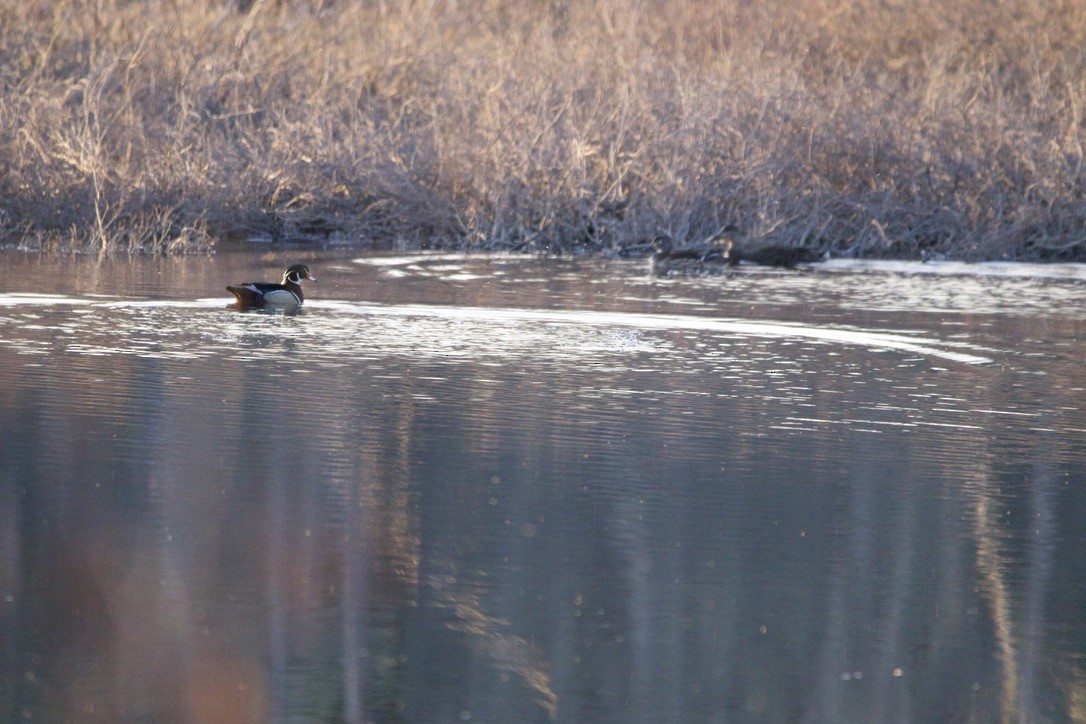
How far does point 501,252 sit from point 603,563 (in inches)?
634

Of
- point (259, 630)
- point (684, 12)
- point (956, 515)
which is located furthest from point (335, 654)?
point (684, 12)

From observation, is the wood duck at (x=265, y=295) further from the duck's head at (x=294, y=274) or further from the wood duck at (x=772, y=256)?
the wood duck at (x=772, y=256)

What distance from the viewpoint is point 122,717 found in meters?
4.83

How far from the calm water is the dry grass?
9367 mm

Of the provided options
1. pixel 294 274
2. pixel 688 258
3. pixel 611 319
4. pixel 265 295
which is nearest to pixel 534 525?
pixel 611 319

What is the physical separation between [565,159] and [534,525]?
54.0 feet

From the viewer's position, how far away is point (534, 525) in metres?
6.98

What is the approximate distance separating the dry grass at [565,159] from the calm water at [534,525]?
9.37 metres

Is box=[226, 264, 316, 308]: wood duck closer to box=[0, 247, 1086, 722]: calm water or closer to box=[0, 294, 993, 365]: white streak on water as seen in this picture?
box=[0, 294, 993, 365]: white streak on water

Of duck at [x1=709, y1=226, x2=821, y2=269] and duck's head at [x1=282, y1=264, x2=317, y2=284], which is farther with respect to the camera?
duck at [x1=709, y1=226, x2=821, y2=269]

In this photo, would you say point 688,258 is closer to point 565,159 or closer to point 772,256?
point 772,256

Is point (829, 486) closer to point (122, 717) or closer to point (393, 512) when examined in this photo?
point (393, 512)

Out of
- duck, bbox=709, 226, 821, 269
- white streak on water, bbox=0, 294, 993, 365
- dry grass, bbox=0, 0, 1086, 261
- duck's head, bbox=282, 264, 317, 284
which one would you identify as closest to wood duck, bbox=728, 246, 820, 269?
duck, bbox=709, 226, 821, 269

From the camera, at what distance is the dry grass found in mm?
22469
